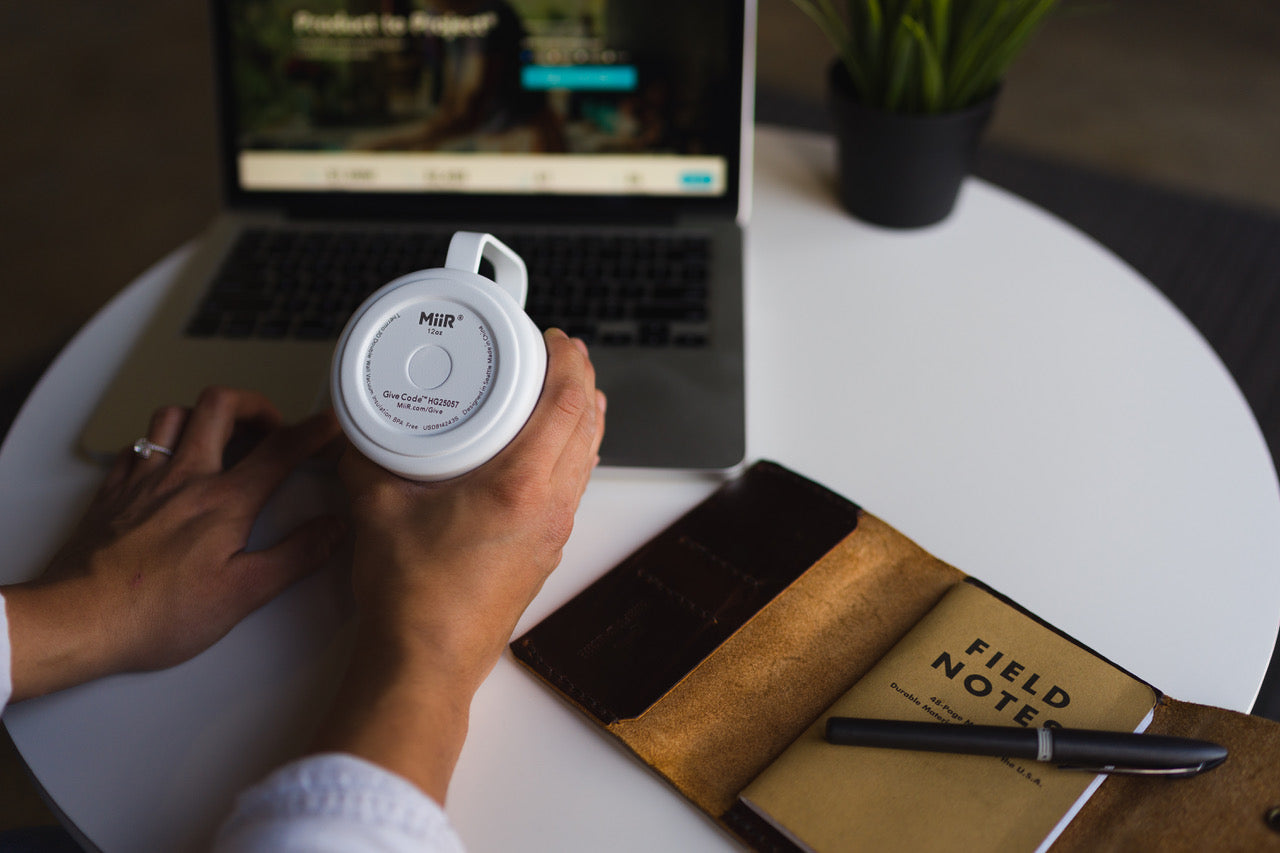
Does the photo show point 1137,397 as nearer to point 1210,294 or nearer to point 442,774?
point 442,774

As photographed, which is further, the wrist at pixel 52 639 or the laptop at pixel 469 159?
the laptop at pixel 469 159

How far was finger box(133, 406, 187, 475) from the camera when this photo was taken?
751 millimetres

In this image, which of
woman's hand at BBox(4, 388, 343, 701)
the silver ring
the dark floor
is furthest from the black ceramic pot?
the dark floor

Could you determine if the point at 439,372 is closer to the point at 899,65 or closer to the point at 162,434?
the point at 162,434

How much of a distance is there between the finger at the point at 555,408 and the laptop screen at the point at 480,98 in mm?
398

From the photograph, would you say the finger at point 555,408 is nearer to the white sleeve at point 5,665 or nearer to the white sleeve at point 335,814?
the white sleeve at point 335,814

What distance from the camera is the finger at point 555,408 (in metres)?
0.61

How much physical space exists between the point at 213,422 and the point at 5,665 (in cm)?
23

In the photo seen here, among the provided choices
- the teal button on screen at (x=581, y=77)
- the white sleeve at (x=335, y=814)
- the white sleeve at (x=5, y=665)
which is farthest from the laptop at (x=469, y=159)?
the white sleeve at (x=335, y=814)

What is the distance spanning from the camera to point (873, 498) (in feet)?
2.52

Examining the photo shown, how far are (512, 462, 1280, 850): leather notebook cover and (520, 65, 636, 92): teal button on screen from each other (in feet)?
1.50

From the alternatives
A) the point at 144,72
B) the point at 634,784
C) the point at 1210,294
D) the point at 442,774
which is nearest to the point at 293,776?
the point at 442,774

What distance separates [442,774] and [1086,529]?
0.52 meters

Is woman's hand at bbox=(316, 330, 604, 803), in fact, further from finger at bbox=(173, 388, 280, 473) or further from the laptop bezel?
the laptop bezel
